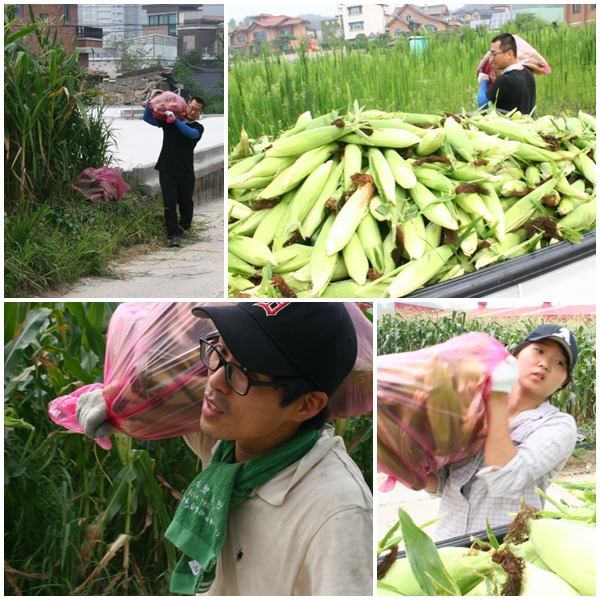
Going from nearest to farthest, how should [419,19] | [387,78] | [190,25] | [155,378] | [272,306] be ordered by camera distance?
1. [272,306]
2. [155,378]
3. [190,25]
4. [419,19]
5. [387,78]

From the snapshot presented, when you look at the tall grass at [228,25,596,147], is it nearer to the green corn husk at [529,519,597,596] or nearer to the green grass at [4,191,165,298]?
the green grass at [4,191,165,298]

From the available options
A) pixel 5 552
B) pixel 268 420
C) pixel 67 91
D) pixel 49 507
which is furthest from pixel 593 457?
pixel 67 91

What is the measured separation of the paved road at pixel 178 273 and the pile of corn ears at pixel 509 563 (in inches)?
38.9

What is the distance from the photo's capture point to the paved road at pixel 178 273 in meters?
2.33

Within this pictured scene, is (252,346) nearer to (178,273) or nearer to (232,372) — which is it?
(232,372)

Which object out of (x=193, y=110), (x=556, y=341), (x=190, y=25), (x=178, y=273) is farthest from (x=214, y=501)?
(x=190, y=25)

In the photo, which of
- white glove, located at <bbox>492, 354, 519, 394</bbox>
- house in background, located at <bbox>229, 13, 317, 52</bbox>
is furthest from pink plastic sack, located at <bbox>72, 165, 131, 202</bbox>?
white glove, located at <bbox>492, 354, 519, 394</bbox>

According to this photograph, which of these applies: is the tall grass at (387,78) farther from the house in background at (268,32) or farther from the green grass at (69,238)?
the green grass at (69,238)

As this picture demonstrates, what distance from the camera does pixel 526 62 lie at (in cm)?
258

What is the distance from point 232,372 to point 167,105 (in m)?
1.20

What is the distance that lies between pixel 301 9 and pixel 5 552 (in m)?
1.98

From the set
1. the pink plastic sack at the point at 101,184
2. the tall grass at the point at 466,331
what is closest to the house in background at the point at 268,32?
the pink plastic sack at the point at 101,184

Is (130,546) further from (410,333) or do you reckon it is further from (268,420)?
(410,333)

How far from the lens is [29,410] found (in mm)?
2217
